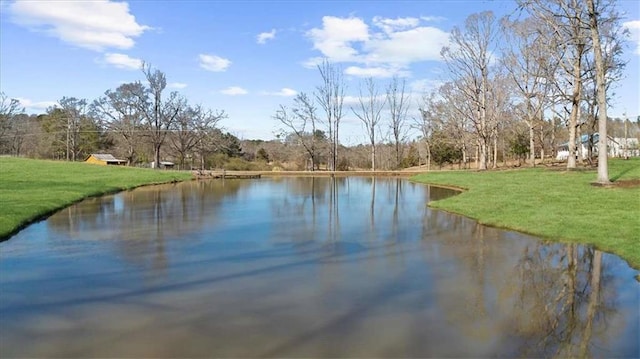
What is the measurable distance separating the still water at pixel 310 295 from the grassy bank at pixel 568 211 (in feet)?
1.79

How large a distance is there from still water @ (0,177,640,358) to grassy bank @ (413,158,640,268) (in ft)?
1.79

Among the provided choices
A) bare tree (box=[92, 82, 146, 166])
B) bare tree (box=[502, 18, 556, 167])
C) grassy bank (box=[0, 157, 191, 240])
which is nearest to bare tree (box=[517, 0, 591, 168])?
bare tree (box=[502, 18, 556, 167])

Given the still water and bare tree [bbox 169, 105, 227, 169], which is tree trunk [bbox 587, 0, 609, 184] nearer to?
the still water

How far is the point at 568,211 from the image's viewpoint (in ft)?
34.5

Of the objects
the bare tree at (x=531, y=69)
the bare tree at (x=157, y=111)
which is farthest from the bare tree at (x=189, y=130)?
the bare tree at (x=531, y=69)

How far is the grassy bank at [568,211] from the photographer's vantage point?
7992 millimetres

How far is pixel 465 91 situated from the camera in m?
34.8

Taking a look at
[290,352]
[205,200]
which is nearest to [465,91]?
[205,200]

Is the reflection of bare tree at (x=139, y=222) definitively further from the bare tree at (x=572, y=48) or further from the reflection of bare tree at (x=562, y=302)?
the bare tree at (x=572, y=48)

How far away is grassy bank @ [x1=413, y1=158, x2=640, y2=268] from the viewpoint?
315 inches

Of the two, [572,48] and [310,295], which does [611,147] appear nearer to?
[572,48]

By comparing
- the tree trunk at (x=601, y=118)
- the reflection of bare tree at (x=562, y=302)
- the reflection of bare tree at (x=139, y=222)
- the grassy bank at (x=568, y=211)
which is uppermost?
the tree trunk at (x=601, y=118)

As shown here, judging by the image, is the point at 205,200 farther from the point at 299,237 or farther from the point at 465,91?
the point at 465,91

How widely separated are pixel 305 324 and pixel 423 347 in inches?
43.6
